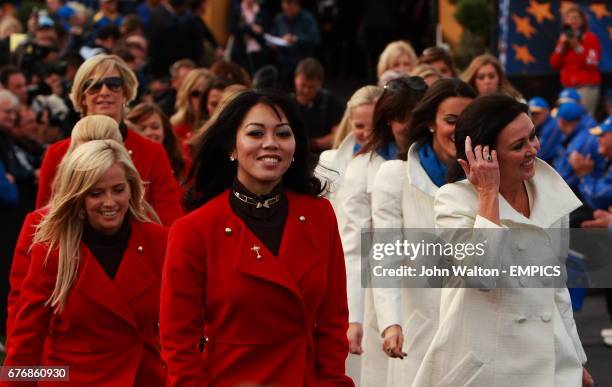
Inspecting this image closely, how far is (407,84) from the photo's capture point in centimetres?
812

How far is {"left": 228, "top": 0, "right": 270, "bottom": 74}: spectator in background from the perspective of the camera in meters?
19.6

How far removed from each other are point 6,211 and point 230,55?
7837mm

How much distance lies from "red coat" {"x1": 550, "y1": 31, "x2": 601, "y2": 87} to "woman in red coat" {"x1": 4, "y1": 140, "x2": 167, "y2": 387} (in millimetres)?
11601

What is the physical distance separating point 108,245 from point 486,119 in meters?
1.79

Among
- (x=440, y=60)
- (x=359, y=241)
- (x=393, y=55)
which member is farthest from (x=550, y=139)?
(x=359, y=241)

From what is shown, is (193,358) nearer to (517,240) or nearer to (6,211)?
(517,240)

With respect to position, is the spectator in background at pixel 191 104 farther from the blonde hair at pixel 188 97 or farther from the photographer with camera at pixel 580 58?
the photographer with camera at pixel 580 58

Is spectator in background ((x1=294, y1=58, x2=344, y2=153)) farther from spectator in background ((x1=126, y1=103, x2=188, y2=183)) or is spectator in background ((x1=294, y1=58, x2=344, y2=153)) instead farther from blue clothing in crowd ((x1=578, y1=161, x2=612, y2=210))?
spectator in background ((x1=126, y1=103, x2=188, y2=183))

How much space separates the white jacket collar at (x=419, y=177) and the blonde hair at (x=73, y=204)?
1.35m

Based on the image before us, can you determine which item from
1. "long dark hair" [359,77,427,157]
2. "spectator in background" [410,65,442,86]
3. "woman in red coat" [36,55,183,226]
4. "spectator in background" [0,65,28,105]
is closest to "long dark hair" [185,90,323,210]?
"woman in red coat" [36,55,183,226]

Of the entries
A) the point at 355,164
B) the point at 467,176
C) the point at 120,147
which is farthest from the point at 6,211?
the point at 467,176

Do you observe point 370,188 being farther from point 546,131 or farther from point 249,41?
point 249,41

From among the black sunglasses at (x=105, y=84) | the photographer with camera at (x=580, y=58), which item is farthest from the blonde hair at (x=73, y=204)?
the photographer with camera at (x=580, y=58)

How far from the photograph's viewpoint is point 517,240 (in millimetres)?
5766
